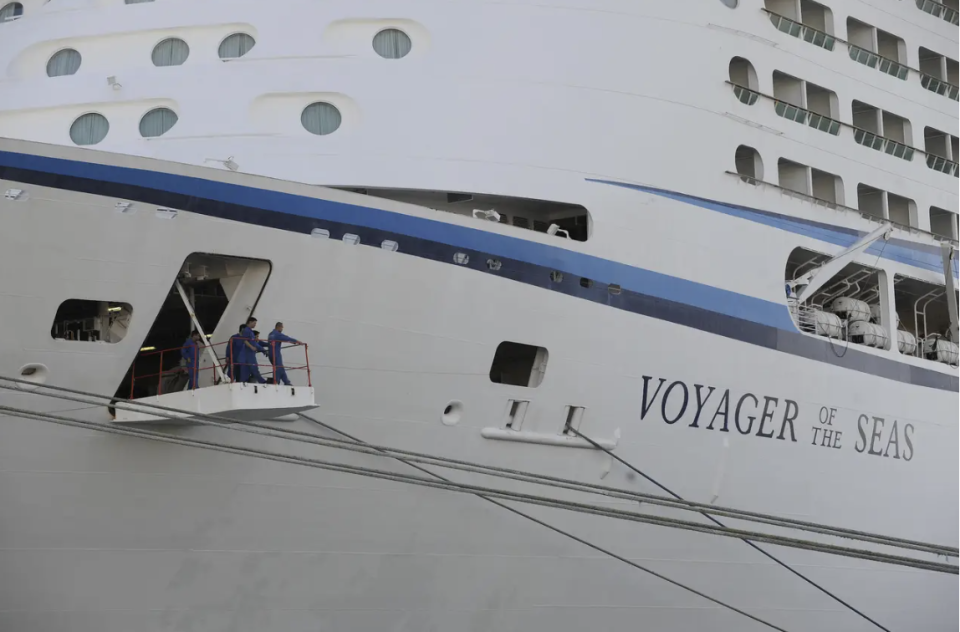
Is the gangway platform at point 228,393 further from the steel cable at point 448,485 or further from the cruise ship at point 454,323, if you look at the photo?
the steel cable at point 448,485

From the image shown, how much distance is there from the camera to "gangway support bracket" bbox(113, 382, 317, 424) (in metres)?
7.57

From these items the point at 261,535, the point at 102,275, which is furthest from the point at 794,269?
the point at 102,275

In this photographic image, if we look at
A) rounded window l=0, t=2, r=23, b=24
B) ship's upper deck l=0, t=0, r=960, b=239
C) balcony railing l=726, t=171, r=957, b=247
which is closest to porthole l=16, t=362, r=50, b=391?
ship's upper deck l=0, t=0, r=960, b=239

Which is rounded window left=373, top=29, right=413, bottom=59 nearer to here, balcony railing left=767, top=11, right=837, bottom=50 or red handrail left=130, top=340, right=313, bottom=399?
red handrail left=130, top=340, right=313, bottom=399

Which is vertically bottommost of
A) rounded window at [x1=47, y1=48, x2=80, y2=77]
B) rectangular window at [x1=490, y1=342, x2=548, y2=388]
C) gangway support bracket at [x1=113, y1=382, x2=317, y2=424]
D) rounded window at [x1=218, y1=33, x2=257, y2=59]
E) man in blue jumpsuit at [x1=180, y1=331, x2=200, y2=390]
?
gangway support bracket at [x1=113, y1=382, x2=317, y2=424]

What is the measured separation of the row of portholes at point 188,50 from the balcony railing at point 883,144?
5807mm

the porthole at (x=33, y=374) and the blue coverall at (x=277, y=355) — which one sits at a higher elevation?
the blue coverall at (x=277, y=355)

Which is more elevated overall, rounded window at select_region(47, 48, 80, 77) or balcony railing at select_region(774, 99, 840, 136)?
balcony railing at select_region(774, 99, 840, 136)

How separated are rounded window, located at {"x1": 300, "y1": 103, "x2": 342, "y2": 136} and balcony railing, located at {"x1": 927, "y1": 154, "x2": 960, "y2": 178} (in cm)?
821

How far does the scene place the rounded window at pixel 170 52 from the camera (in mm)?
10195

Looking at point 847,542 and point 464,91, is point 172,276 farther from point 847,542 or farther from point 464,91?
point 847,542

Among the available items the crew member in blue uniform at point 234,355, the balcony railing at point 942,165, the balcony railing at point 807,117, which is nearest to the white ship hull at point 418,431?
the crew member in blue uniform at point 234,355

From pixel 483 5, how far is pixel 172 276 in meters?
4.14

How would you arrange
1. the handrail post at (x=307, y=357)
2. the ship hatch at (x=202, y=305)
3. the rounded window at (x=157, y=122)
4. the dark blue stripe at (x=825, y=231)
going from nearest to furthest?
the handrail post at (x=307, y=357)
the ship hatch at (x=202, y=305)
the rounded window at (x=157, y=122)
the dark blue stripe at (x=825, y=231)
